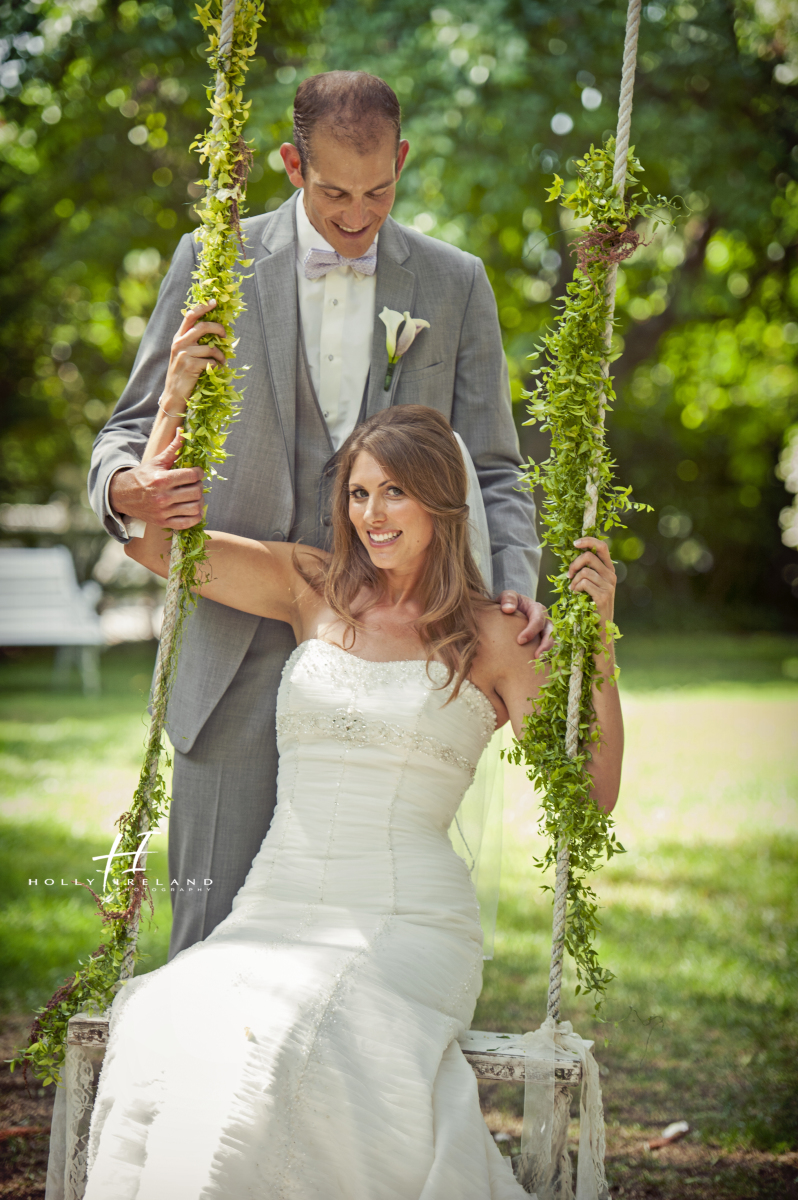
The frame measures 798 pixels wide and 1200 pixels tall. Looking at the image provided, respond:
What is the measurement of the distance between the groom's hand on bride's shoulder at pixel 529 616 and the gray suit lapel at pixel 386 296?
66 cm

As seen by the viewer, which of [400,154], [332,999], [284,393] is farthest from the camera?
[284,393]

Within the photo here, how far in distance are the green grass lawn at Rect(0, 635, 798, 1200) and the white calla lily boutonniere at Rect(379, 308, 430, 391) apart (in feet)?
3.80

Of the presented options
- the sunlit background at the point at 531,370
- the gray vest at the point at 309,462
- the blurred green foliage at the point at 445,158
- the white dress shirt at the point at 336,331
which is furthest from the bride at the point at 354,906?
the blurred green foliage at the point at 445,158

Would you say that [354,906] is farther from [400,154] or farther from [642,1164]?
[400,154]

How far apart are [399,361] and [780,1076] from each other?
9.60 feet

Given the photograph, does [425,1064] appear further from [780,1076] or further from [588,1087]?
[780,1076]

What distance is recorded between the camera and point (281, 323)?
10.1ft

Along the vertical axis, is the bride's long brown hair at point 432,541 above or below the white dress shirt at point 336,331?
below

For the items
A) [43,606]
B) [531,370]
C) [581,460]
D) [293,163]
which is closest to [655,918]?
[531,370]

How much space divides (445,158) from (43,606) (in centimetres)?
724

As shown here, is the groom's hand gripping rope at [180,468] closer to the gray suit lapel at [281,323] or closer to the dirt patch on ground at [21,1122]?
the gray suit lapel at [281,323]

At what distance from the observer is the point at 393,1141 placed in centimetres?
216

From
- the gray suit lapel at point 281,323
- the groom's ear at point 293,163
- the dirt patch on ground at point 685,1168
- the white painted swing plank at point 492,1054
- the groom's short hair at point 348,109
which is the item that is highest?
the groom's short hair at point 348,109

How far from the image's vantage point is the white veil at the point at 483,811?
124 inches
